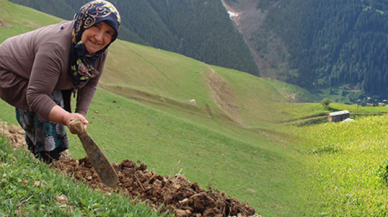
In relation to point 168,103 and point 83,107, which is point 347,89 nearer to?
point 168,103

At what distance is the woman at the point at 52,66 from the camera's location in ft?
9.30

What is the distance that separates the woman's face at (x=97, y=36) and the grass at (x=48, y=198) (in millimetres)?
1130

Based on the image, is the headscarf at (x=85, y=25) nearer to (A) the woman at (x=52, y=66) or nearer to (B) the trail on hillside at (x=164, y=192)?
(A) the woman at (x=52, y=66)

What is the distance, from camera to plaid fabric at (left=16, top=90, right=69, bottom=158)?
10.7 feet

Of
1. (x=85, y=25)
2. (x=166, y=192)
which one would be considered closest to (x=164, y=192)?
(x=166, y=192)

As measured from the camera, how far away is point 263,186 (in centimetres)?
744

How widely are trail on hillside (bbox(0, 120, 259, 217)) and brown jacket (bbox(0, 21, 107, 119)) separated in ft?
2.41

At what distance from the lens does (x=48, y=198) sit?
8.37 ft

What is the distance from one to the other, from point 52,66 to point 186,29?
124 m

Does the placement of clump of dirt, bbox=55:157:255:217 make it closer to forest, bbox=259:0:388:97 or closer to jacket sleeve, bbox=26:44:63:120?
jacket sleeve, bbox=26:44:63:120

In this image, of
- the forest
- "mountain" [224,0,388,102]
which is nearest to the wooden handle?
"mountain" [224,0,388,102]

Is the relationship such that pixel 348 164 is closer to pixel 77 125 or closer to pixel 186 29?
pixel 77 125

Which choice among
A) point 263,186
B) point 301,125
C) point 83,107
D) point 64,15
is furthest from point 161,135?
point 64,15

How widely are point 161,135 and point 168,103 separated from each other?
8.16m
